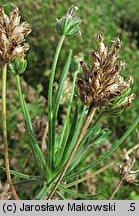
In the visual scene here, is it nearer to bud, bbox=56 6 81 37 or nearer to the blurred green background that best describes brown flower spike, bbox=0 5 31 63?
bud, bbox=56 6 81 37

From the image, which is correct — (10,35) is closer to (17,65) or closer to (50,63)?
(17,65)

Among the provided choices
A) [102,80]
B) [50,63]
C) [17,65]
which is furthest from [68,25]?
[50,63]

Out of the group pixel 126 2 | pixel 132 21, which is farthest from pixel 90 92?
pixel 126 2

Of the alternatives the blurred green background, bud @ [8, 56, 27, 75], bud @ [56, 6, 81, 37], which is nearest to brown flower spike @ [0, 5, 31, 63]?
bud @ [8, 56, 27, 75]

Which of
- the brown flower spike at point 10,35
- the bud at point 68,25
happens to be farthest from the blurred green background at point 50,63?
the brown flower spike at point 10,35

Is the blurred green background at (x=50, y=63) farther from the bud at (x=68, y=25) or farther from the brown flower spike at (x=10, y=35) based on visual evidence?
the brown flower spike at (x=10, y=35)

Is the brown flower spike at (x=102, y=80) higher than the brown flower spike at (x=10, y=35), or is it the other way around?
the brown flower spike at (x=10, y=35)
